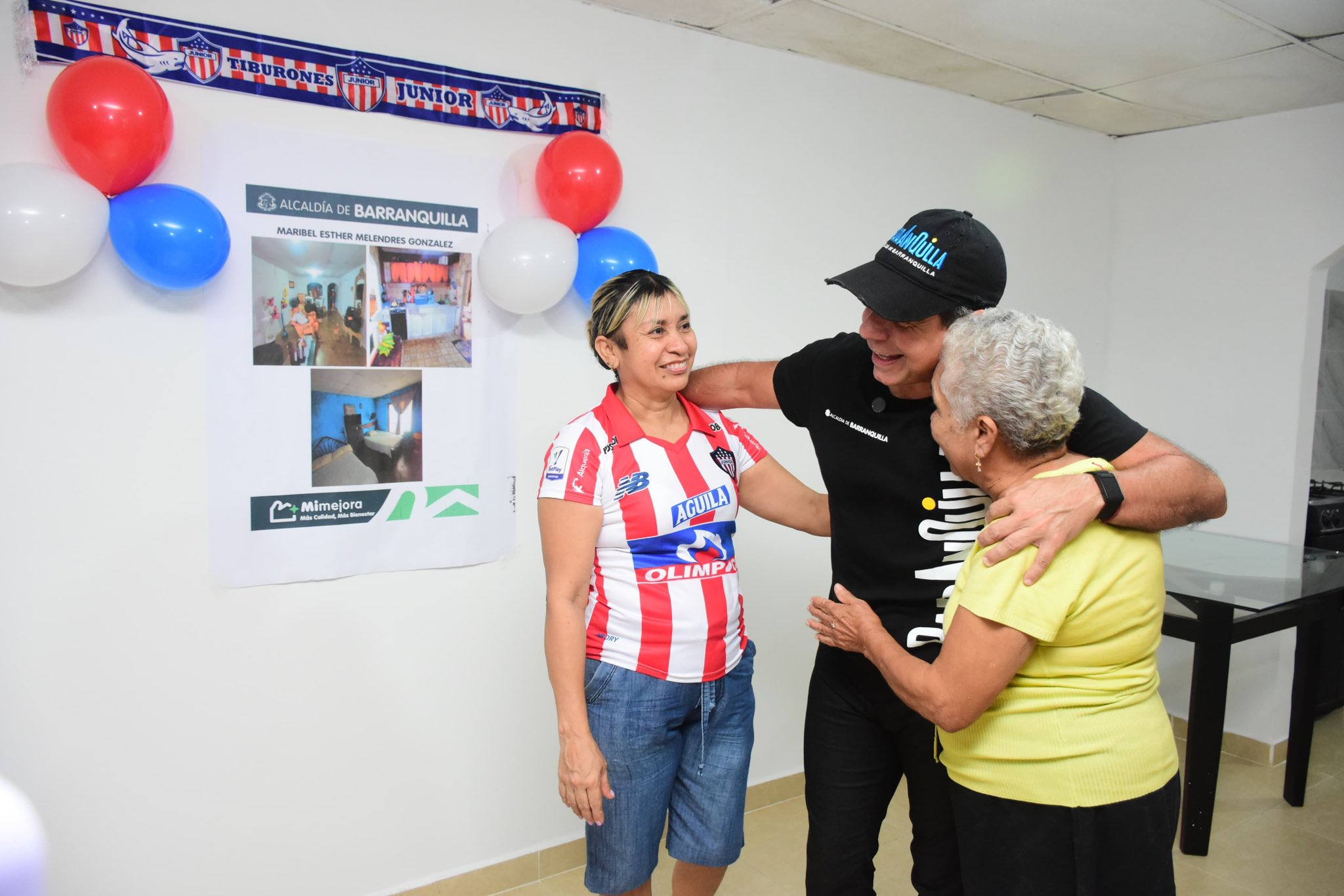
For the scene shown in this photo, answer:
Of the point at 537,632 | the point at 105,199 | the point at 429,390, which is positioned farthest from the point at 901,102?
the point at 105,199

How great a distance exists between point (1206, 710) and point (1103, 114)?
2459 millimetres

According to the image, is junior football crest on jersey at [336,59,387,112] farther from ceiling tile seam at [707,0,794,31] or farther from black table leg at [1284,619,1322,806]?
black table leg at [1284,619,1322,806]

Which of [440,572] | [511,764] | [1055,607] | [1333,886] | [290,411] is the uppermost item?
[290,411]

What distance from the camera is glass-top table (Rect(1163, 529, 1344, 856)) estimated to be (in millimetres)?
3078

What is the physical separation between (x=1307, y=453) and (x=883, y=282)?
3362 mm

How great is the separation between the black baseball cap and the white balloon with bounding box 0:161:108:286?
1605 millimetres

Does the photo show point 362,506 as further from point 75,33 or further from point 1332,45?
point 1332,45

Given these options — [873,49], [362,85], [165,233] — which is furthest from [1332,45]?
[165,233]

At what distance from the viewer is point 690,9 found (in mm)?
2783

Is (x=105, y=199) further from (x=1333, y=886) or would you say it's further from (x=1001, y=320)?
(x=1333, y=886)

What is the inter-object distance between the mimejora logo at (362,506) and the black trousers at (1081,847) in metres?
1.72

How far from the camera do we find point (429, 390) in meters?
2.62

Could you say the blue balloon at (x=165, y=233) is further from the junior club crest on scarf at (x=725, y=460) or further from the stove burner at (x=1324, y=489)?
the stove burner at (x=1324, y=489)

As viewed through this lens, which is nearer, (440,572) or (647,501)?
(647,501)
